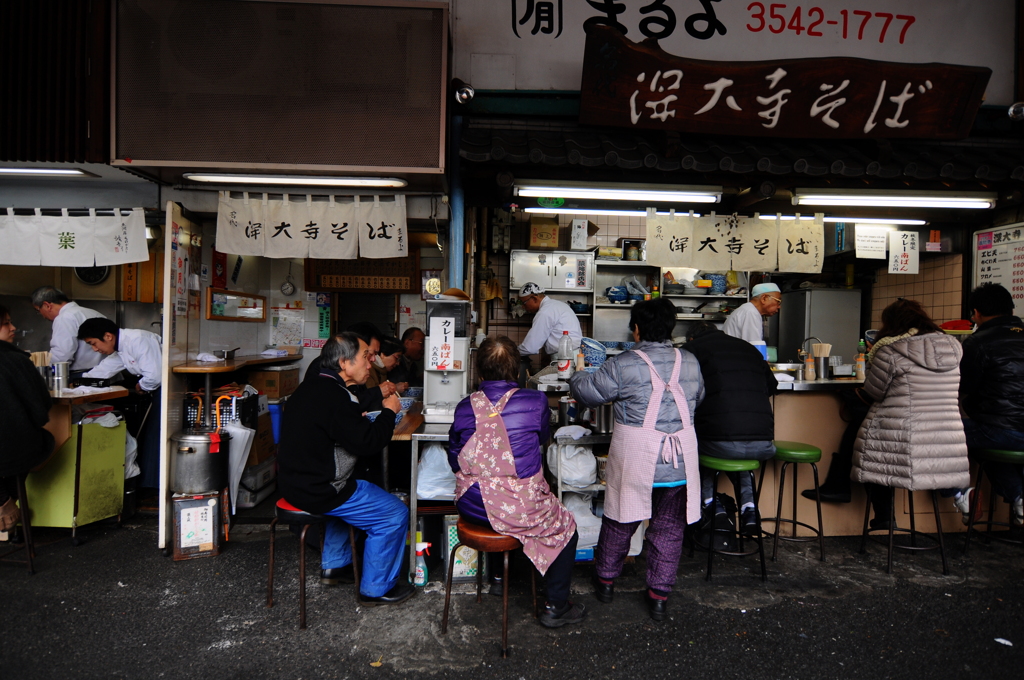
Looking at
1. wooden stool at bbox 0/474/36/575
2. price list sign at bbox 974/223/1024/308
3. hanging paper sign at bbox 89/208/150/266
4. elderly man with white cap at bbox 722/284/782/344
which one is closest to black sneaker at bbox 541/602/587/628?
wooden stool at bbox 0/474/36/575

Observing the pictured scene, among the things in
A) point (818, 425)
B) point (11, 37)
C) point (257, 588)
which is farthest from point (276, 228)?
point (818, 425)

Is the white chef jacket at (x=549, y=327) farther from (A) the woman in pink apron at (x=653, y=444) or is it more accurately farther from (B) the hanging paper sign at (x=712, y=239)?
(A) the woman in pink apron at (x=653, y=444)

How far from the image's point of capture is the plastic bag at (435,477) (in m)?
3.84

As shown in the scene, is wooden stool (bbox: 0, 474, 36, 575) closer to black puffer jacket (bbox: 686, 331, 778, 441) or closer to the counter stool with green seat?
black puffer jacket (bbox: 686, 331, 778, 441)

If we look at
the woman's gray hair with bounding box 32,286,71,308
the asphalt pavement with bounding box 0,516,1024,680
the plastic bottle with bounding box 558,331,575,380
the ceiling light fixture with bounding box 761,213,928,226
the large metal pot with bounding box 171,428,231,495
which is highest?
the ceiling light fixture with bounding box 761,213,928,226

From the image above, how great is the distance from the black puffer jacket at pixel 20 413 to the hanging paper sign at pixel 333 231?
2263 millimetres

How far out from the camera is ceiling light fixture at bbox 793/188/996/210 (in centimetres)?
522

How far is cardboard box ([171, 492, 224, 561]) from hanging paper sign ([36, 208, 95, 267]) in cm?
259

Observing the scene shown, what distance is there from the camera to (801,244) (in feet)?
18.6

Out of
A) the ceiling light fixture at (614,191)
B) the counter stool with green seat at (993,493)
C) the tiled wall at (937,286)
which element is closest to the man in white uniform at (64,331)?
the ceiling light fixture at (614,191)

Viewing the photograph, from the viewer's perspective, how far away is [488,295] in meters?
7.87

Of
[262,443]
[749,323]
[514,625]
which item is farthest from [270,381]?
[749,323]

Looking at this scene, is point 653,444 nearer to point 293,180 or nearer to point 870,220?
point 293,180

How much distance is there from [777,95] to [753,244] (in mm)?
1461
